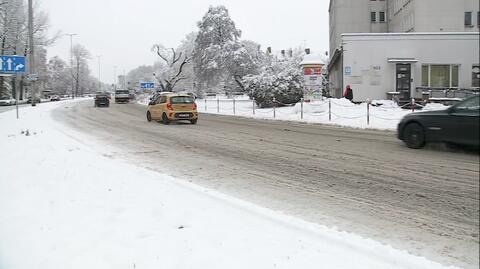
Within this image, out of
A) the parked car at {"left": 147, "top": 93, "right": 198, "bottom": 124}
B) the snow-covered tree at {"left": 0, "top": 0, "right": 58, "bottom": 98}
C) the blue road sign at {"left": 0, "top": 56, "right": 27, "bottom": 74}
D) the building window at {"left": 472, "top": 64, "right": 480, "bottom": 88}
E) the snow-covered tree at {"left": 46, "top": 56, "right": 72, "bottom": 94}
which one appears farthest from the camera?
the snow-covered tree at {"left": 46, "top": 56, "right": 72, "bottom": 94}

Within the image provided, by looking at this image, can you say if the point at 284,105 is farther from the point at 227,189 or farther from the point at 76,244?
the point at 76,244

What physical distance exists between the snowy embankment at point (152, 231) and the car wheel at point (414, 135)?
0.82 meters

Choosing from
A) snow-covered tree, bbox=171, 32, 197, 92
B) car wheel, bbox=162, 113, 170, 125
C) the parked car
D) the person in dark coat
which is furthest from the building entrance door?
snow-covered tree, bbox=171, 32, 197, 92

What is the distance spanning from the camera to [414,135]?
3098 millimetres

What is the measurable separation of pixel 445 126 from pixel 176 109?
18219 millimetres

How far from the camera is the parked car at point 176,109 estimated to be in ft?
66.9

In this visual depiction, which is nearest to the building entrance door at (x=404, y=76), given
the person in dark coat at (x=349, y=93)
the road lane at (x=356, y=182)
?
the person in dark coat at (x=349, y=93)

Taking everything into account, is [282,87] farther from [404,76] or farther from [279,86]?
[404,76]

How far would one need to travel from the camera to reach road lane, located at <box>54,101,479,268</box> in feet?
11.8

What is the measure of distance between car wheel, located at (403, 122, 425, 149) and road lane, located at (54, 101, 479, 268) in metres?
0.10

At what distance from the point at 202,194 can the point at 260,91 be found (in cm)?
2313

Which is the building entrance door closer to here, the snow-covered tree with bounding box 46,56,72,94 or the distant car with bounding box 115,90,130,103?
the distant car with bounding box 115,90,130,103

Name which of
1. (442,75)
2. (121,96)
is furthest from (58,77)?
(442,75)

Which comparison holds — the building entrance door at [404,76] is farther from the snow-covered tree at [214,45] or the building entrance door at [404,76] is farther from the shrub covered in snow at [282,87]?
the snow-covered tree at [214,45]
